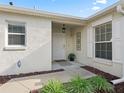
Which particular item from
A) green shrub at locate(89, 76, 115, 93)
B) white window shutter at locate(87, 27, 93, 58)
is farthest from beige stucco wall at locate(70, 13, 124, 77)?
green shrub at locate(89, 76, 115, 93)

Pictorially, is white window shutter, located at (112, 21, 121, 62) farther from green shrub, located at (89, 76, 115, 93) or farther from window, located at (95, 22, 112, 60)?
green shrub, located at (89, 76, 115, 93)

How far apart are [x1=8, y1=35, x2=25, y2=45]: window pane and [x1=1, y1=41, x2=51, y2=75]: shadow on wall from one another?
0.88m

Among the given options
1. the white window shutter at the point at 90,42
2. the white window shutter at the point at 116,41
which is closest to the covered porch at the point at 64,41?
the white window shutter at the point at 90,42

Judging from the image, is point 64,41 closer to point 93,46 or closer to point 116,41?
point 93,46

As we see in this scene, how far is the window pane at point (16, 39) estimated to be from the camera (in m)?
7.50

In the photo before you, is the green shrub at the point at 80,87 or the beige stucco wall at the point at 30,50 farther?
the beige stucco wall at the point at 30,50

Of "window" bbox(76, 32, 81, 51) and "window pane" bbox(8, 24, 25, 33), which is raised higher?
"window pane" bbox(8, 24, 25, 33)

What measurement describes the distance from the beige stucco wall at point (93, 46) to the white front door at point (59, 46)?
116 centimetres

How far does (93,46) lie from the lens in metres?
9.16

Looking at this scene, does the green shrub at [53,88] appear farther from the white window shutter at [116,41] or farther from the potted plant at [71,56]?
the potted plant at [71,56]

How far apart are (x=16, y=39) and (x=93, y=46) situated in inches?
192

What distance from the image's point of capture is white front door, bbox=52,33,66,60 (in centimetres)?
1173

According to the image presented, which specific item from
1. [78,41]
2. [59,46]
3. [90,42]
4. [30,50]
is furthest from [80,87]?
[59,46]

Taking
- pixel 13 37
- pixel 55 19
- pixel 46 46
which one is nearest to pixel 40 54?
pixel 46 46
